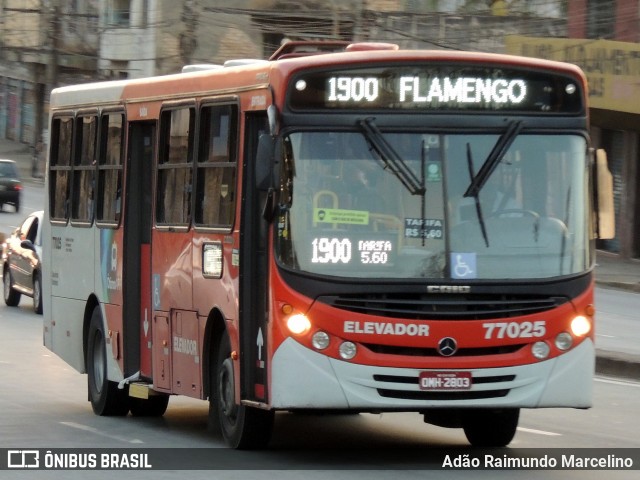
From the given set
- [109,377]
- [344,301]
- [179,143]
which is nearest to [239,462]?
[344,301]

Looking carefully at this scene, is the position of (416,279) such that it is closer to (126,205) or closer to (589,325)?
(589,325)

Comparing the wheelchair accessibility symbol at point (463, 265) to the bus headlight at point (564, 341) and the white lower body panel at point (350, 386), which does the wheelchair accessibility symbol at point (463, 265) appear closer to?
the white lower body panel at point (350, 386)

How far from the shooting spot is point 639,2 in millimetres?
40312

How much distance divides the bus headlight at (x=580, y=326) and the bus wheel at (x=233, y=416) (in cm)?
208

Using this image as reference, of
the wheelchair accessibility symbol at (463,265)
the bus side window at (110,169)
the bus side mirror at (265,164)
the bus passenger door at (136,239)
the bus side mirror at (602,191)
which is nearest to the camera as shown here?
the bus side mirror at (265,164)

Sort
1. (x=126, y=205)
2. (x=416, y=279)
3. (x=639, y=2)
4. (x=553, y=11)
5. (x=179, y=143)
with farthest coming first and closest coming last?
(x=553, y=11), (x=639, y=2), (x=126, y=205), (x=179, y=143), (x=416, y=279)

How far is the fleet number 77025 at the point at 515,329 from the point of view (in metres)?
10.1

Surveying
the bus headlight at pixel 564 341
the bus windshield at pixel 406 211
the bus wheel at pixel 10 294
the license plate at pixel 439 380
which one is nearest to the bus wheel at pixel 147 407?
the bus windshield at pixel 406 211

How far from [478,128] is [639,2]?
31.2m

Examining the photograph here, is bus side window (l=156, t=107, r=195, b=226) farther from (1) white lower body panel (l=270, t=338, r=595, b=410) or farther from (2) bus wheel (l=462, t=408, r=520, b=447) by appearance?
(2) bus wheel (l=462, t=408, r=520, b=447)

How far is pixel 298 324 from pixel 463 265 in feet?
3.56

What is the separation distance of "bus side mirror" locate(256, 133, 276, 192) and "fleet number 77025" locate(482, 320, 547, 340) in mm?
1594

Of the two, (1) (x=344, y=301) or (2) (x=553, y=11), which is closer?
(1) (x=344, y=301)

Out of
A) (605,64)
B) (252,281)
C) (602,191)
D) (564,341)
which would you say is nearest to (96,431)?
(252,281)
